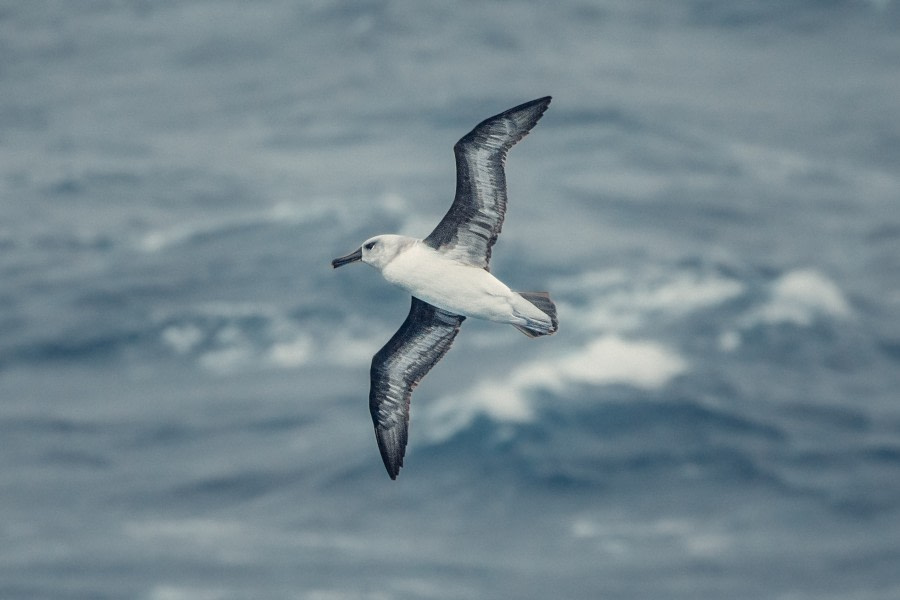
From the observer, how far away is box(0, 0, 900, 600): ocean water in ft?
290

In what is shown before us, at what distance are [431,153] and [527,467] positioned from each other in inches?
1395

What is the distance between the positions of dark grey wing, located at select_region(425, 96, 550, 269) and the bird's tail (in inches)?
37.0

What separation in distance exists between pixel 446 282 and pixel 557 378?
212 feet

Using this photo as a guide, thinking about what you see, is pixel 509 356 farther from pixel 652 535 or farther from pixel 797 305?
pixel 797 305

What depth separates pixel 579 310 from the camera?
3836 inches

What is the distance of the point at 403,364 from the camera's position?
28031 millimetres

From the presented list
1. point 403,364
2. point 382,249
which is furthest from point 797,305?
point 382,249

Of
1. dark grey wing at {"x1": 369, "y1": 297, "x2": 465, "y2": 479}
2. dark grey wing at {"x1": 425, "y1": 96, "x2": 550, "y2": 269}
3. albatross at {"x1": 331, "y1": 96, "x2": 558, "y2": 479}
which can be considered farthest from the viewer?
dark grey wing at {"x1": 369, "y1": 297, "x2": 465, "y2": 479}

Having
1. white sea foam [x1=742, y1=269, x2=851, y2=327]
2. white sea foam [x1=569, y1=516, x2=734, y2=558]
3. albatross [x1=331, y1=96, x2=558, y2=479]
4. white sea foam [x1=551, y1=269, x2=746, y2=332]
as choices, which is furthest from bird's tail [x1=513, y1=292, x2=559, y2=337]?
white sea foam [x1=742, y1=269, x2=851, y2=327]

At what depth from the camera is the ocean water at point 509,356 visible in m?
88.3

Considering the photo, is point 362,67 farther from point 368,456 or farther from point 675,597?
point 675,597

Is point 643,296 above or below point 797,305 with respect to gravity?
below

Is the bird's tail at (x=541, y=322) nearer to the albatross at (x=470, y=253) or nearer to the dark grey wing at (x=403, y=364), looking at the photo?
the albatross at (x=470, y=253)

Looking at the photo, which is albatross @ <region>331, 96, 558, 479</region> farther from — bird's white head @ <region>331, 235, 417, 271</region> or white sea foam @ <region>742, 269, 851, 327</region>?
white sea foam @ <region>742, 269, 851, 327</region>
